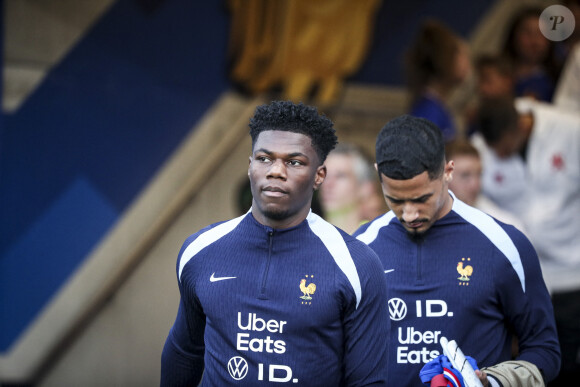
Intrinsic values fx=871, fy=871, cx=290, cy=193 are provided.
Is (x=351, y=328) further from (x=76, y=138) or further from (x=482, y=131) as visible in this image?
(x=76, y=138)

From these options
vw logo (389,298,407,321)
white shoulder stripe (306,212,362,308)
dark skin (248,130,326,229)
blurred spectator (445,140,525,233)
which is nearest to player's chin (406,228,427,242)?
vw logo (389,298,407,321)

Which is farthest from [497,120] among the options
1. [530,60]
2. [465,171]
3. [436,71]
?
[530,60]

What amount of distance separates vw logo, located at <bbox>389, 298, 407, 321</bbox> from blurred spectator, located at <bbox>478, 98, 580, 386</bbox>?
2.31m

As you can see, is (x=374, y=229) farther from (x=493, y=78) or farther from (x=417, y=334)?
(x=493, y=78)

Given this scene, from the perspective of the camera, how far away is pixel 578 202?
5.30 metres

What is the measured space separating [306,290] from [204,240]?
0.40 metres

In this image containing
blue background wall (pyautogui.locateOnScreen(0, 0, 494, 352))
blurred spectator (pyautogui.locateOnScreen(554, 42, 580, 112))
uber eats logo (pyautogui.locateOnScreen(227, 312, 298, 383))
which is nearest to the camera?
uber eats logo (pyautogui.locateOnScreen(227, 312, 298, 383))

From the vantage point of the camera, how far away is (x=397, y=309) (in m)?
2.92

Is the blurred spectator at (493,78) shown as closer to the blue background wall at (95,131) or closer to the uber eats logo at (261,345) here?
the blue background wall at (95,131)

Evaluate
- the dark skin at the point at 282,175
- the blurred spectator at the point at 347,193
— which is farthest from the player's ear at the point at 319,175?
the blurred spectator at the point at 347,193

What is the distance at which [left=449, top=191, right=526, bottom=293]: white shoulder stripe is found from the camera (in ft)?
9.37

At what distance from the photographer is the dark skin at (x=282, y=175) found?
102 inches

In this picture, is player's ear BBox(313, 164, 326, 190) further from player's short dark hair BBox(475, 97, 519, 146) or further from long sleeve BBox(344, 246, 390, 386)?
→ player's short dark hair BBox(475, 97, 519, 146)

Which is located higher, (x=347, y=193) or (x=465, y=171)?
(x=347, y=193)
